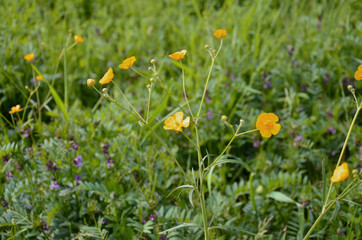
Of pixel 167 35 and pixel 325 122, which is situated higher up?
pixel 167 35

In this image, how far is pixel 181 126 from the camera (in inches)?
45.4

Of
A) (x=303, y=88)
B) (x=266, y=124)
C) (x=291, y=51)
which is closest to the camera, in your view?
(x=266, y=124)

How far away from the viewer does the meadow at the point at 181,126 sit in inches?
60.0

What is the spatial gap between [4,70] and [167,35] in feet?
3.88

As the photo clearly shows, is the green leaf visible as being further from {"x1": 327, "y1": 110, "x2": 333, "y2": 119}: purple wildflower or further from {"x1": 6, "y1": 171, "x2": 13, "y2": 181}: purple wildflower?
{"x1": 6, "y1": 171, "x2": 13, "y2": 181}: purple wildflower

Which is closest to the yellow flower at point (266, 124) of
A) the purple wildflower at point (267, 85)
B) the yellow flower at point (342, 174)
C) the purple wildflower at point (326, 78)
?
the yellow flower at point (342, 174)

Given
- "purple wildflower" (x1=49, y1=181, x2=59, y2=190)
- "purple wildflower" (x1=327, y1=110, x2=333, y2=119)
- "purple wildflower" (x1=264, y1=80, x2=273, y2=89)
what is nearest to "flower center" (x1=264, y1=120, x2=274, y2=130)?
"purple wildflower" (x1=49, y1=181, x2=59, y2=190)

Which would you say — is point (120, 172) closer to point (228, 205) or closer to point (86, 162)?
point (86, 162)

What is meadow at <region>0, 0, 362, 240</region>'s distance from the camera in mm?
1523

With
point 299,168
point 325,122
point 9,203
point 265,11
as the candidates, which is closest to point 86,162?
point 9,203

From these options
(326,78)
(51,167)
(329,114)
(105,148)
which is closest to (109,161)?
(105,148)

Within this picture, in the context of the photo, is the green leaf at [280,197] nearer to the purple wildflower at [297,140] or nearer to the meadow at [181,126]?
the meadow at [181,126]

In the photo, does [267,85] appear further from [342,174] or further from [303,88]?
[342,174]

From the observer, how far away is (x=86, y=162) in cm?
171
